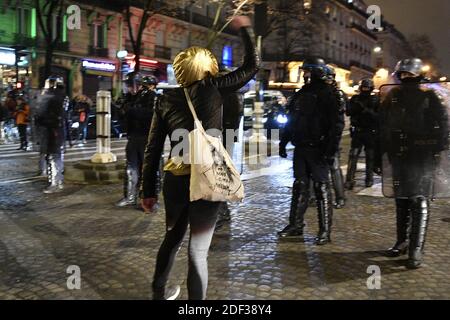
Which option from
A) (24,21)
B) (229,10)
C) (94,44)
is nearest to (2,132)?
(229,10)

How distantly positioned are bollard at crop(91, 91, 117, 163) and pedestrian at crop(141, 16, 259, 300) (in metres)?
6.13

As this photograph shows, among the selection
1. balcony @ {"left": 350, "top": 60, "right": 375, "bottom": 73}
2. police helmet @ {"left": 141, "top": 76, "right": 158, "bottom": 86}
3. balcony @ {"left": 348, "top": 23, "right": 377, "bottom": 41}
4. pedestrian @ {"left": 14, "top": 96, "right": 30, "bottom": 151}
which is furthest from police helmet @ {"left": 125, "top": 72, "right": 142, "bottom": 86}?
balcony @ {"left": 350, "top": 60, "right": 375, "bottom": 73}

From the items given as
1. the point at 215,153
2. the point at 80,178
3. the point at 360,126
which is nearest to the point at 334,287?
the point at 215,153

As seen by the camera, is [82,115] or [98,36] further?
[98,36]

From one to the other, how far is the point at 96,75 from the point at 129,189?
30.1m

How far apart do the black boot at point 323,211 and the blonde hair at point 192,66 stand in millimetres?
2622

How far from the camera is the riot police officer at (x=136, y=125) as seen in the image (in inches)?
281

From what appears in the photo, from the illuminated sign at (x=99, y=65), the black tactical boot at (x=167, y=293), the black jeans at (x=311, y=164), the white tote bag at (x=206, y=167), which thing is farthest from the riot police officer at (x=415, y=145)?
the illuminated sign at (x=99, y=65)

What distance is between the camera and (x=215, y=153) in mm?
3258

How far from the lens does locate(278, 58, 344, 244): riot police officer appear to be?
5648 millimetres

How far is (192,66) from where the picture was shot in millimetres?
3375

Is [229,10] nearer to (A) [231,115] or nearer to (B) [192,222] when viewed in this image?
(A) [231,115]
